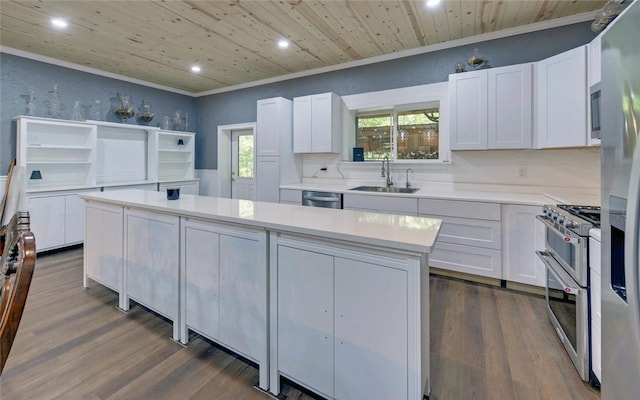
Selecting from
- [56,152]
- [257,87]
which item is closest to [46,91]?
[56,152]

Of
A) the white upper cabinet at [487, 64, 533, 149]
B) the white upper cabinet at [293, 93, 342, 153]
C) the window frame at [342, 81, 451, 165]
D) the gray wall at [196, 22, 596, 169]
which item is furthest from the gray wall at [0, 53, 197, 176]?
the white upper cabinet at [487, 64, 533, 149]

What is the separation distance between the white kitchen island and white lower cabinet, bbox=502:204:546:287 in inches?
65.6

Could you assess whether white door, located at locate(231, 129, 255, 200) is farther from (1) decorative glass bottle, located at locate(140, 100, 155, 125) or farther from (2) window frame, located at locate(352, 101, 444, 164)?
(2) window frame, located at locate(352, 101, 444, 164)

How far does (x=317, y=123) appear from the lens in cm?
440

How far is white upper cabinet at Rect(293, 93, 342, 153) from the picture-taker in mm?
4312

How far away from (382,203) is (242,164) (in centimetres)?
351

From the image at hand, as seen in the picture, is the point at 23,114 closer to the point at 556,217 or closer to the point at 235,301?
the point at 235,301

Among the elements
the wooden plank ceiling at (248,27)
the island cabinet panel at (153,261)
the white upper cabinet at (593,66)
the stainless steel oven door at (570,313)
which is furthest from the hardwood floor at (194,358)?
the wooden plank ceiling at (248,27)

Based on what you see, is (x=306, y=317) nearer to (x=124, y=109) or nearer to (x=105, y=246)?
(x=105, y=246)

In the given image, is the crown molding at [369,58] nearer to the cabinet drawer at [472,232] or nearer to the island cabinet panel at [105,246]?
the cabinet drawer at [472,232]

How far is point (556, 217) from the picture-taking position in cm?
207

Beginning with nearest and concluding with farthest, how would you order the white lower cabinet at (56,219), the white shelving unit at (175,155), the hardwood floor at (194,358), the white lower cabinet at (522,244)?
the hardwood floor at (194,358), the white lower cabinet at (522,244), the white lower cabinet at (56,219), the white shelving unit at (175,155)

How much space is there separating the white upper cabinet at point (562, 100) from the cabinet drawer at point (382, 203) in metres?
1.38

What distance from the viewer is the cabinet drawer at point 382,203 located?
3355mm
